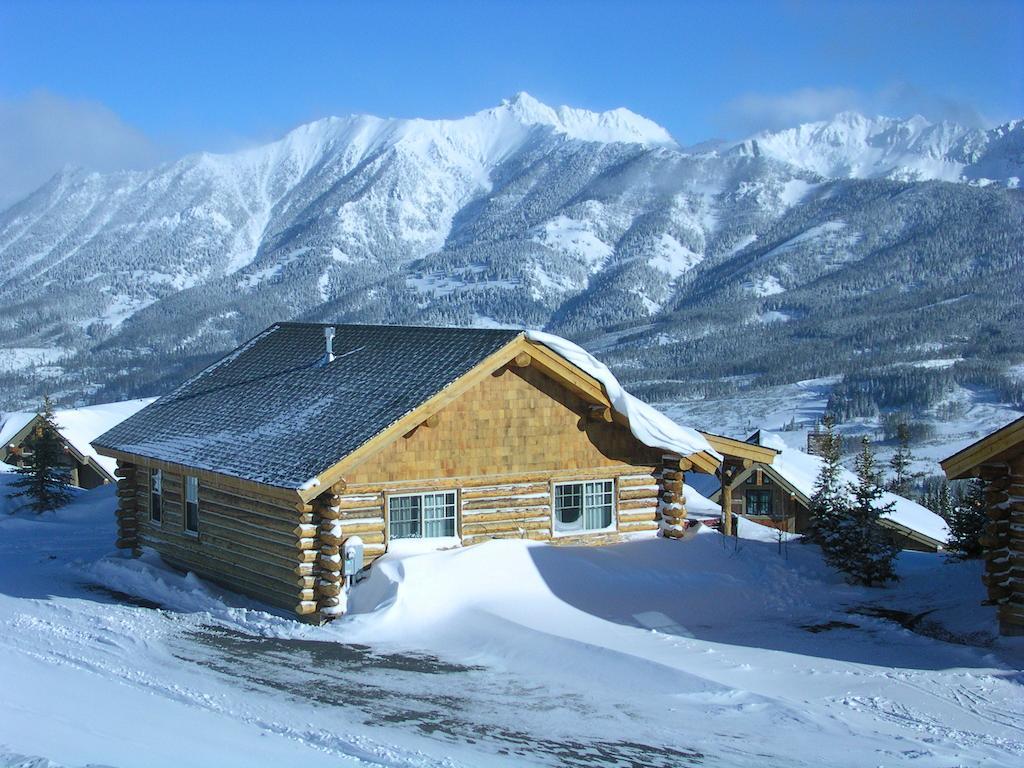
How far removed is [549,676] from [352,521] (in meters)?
5.17

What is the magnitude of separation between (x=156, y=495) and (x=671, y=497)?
384 inches

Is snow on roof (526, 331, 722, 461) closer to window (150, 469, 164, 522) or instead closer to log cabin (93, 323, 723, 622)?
log cabin (93, 323, 723, 622)

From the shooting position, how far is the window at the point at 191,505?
2264 centimetres

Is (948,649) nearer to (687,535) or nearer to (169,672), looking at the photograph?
(687,535)

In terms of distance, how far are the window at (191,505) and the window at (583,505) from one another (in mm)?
6451

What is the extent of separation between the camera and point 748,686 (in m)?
15.2

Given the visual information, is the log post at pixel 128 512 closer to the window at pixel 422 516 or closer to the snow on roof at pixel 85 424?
the window at pixel 422 516

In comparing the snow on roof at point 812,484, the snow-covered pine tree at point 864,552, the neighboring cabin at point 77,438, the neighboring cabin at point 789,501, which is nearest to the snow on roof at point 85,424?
the neighboring cabin at point 77,438

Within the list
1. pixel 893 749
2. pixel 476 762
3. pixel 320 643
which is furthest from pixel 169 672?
pixel 893 749

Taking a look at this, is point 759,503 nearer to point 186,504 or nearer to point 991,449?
point 186,504

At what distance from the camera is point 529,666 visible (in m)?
16.4

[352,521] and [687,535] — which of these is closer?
[352,521]

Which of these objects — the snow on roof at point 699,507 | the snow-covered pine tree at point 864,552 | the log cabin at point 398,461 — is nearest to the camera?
the log cabin at point 398,461

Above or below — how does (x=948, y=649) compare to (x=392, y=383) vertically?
below
